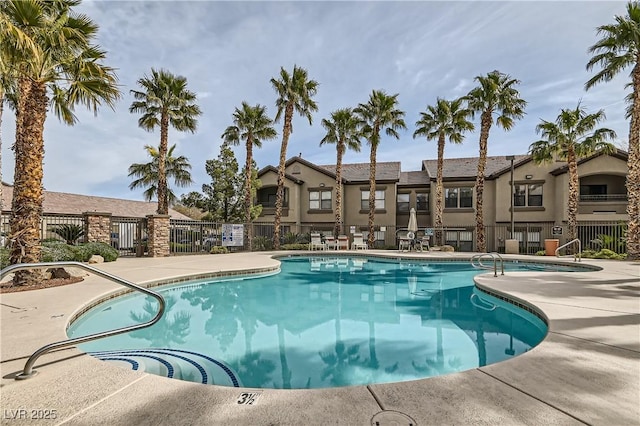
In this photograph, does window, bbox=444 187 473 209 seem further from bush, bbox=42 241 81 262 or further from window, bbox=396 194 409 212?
bush, bbox=42 241 81 262

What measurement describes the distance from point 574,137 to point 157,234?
24.6 m

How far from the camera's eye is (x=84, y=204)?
1139 inches

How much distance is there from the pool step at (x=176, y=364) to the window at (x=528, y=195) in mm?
25699

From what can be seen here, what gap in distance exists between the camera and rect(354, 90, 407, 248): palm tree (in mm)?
23359

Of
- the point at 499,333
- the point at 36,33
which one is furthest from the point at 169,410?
the point at 36,33

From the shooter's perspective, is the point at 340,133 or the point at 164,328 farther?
the point at 340,133

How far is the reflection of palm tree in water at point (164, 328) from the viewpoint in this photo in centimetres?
588

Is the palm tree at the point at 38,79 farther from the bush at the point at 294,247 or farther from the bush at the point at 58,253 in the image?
the bush at the point at 294,247

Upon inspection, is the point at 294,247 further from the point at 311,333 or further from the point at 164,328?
the point at 311,333

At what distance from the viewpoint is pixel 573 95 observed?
59.8ft

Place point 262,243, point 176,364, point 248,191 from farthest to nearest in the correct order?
point 262,243, point 248,191, point 176,364

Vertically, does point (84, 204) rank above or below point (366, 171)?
below

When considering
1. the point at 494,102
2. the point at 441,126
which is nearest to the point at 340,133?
the point at 441,126

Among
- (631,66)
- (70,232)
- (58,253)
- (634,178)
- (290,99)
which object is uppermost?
(290,99)
